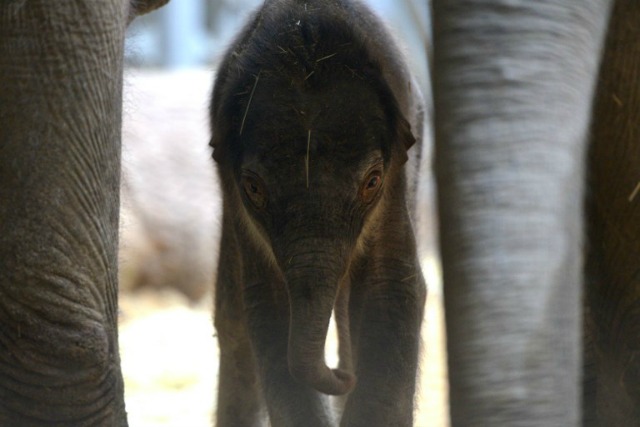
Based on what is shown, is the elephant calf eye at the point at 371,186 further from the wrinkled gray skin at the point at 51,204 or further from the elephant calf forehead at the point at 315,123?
the wrinkled gray skin at the point at 51,204

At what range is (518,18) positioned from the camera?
2137mm

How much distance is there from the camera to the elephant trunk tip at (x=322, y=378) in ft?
9.95

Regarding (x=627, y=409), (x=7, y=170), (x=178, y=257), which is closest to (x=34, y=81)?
(x=7, y=170)

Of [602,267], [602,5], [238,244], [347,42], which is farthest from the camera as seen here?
[238,244]

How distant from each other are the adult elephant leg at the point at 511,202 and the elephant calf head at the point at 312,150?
101 cm

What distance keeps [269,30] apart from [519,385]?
176 cm

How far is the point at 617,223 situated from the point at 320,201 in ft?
2.33

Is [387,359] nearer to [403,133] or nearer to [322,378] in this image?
[322,378]

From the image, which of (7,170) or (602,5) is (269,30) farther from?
(602,5)

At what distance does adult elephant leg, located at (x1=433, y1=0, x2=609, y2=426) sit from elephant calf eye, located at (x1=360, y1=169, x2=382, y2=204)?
3.73 feet

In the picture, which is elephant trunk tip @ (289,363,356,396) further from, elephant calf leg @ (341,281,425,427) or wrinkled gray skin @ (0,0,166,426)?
wrinkled gray skin @ (0,0,166,426)

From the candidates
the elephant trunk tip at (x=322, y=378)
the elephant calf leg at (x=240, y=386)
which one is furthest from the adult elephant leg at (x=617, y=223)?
the elephant calf leg at (x=240, y=386)

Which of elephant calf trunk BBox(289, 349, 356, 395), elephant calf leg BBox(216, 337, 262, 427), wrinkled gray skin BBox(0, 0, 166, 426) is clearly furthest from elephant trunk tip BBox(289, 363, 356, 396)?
elephant calf leg BBox(216, 337, 262, 427)

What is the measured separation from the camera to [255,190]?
3.32m
